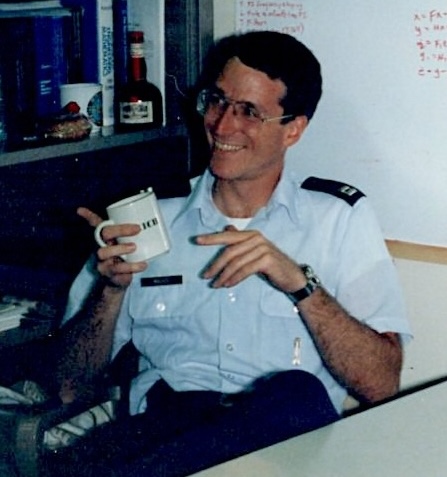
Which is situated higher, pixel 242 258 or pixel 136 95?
pixel 136 95

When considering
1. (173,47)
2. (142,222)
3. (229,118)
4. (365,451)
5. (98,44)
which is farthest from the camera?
(173,47)

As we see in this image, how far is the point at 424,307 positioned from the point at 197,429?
732 mm

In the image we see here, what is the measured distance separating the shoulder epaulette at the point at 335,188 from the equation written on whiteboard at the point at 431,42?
0.27 m

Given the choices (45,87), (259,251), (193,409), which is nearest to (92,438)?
(193,409)

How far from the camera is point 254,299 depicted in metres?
1.78

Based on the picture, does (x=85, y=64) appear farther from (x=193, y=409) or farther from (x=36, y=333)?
(x=193, y=409)

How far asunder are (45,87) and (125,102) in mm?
198

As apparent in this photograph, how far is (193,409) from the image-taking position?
5.63 feet

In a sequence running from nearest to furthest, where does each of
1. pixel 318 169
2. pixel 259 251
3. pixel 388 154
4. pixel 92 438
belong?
1. pixel 259 251
2. pixel 92 438
3. pixel 388 154
4. pixel 318 169

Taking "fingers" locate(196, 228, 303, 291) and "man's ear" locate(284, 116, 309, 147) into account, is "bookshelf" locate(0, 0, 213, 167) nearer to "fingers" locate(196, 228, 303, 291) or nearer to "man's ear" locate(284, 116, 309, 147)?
"man's ear" locate(284, 116, 309, 147)

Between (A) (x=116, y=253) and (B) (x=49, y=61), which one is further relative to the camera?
(B) (x=49, y=61)

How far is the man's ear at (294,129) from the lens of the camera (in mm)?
1835

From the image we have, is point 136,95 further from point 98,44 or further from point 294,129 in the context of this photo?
point 294,129

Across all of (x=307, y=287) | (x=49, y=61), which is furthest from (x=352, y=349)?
(x=49, y=61)
